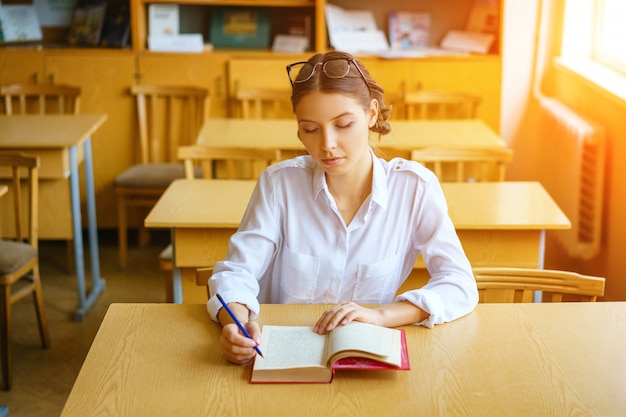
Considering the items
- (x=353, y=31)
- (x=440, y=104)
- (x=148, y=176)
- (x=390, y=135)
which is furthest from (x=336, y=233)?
(x=353, y=31)

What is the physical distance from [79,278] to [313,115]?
227 centimetres

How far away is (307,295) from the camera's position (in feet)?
6.23

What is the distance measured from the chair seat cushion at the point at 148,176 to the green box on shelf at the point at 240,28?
950 mm

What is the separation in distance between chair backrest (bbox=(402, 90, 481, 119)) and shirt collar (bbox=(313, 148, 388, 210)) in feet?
8.75

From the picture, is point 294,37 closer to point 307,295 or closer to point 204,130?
→ point 204,130

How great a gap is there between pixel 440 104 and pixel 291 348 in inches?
130

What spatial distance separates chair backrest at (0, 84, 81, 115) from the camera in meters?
4.48

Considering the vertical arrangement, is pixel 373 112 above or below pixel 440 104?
above

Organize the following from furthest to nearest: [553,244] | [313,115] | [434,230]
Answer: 1. [553,244]
2. [434,230]
3. [313,115]

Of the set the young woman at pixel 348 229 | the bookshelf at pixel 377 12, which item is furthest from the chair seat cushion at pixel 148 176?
the young woman at pixel 348 229

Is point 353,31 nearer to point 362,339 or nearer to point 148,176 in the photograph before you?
point 148,176

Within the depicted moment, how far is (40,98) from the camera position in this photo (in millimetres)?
4512

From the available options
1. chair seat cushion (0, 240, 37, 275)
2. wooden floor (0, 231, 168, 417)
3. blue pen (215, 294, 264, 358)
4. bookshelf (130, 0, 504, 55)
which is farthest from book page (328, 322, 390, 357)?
bookshelf (130, 0, 504, 55)

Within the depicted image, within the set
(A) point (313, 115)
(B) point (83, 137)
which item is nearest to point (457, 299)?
(A) point (313, 115)
